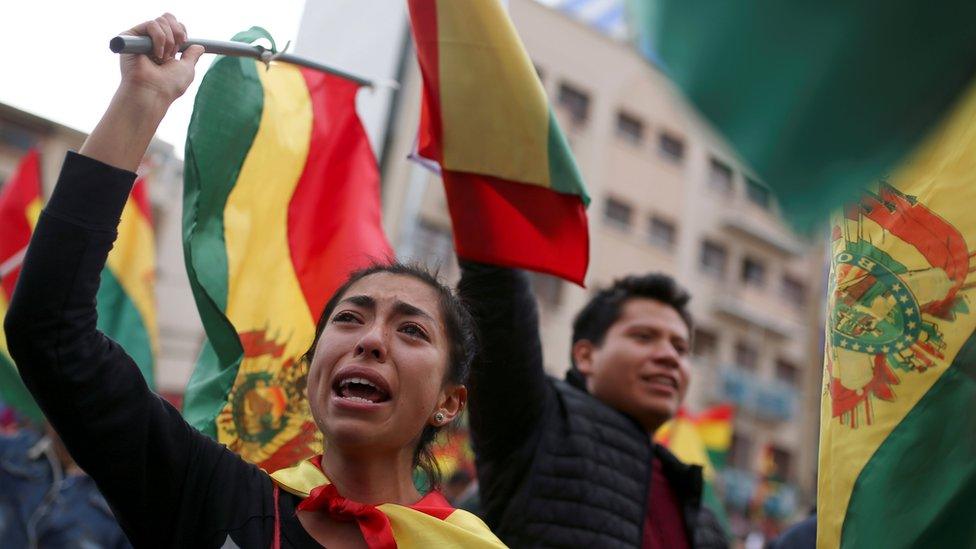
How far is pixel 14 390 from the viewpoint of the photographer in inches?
194

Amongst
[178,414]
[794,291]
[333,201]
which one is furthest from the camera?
[794,291]

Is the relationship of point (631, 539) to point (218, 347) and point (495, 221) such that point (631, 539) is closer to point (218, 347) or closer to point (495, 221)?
point (495, 221)

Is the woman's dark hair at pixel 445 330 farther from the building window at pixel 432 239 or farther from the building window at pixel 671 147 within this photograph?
the building window at pixel 671 147

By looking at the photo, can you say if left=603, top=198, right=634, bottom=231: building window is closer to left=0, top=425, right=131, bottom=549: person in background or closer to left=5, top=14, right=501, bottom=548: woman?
left=0, top=425, right=131, bottom=549: person in background

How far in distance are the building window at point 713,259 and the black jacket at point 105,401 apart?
2301 centimetres

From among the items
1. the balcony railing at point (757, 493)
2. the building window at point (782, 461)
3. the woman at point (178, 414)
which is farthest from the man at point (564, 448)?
the building window at point (782, 461)

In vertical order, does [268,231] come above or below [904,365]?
above

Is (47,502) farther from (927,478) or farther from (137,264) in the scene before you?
(927,478)

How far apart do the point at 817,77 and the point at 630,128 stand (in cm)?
2260

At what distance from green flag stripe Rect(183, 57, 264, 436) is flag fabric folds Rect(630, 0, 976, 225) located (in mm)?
1907

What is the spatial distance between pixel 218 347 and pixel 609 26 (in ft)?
46.8

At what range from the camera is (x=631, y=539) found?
104 inches

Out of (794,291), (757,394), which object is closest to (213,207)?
(757,394)

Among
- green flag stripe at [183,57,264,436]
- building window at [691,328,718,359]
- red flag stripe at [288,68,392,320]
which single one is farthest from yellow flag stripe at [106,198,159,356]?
building window at [691,328,718,359]
